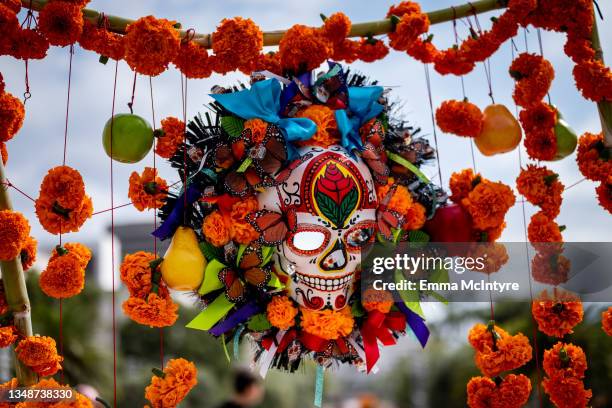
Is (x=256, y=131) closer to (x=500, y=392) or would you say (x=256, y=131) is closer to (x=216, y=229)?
(x=216, y=229)

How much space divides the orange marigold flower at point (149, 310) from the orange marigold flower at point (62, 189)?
0.36 m

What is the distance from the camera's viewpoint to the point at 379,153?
8.52ft

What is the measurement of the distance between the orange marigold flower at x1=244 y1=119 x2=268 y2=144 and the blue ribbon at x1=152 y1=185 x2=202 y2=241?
0.84ft

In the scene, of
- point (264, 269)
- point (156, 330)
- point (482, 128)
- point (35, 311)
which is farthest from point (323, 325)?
point (156, 330)

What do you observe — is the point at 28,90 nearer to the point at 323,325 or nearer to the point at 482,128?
the point at 323,325

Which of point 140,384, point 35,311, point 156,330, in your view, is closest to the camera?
point 35,311

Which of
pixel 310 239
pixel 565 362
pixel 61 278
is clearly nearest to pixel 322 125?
pixel 310 239

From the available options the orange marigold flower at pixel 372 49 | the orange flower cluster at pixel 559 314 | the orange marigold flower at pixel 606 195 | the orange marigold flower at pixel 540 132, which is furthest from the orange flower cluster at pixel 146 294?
the orange marigold flower at pixel 606 195

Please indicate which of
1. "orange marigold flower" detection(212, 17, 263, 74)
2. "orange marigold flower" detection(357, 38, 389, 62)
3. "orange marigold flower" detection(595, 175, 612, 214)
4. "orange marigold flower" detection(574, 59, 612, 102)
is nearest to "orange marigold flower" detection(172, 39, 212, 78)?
"orange marigold flower" detection(212, 17, 263, 74)

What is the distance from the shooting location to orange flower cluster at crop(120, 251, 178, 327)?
2410 millimetres

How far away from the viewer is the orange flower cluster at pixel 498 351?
2674 mm

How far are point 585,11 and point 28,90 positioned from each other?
2.00 meters

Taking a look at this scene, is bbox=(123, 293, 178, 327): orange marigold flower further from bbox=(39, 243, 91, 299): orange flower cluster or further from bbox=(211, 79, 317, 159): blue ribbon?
bbox=(211, 79, 317, 159): blue ribbon

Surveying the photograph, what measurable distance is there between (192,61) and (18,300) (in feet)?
3.30
